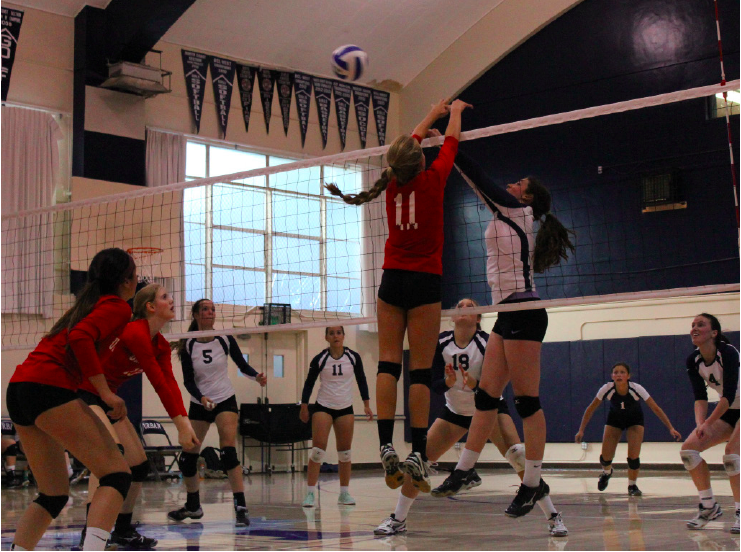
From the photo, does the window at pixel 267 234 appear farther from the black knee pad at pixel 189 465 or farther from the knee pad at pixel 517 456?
the knee pad at pixel 517 456

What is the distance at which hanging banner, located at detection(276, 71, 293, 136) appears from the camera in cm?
1734

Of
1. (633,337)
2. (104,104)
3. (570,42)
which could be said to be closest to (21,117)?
(104,104)

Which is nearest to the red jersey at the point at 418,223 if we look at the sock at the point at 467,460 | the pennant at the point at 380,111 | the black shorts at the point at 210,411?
the sock at the point at 467,460

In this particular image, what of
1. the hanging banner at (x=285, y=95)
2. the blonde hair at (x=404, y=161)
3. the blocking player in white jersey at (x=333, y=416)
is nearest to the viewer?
the blonde hair at (x=404, y=161)

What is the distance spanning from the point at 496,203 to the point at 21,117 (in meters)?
11.2

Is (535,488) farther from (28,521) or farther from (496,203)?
(28,521)

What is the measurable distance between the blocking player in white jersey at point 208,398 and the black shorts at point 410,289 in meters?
2.61

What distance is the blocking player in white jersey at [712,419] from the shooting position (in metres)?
5.87

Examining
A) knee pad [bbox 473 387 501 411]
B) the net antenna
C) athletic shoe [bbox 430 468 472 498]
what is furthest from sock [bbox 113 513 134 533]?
the net antenna

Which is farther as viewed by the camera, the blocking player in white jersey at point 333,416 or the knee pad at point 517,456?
the blocking player in white jersey at point 333,416

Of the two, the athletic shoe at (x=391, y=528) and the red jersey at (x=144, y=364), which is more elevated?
the red jersey at (x=144, y=364)

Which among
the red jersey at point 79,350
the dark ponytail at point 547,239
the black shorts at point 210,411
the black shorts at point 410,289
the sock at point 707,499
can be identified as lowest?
the sock at point 707,499

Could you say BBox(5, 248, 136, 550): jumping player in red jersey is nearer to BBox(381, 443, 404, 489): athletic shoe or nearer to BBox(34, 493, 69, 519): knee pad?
BBox(34, 493, 69, 519): knee pad

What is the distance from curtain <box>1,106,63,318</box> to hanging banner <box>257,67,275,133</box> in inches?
170
